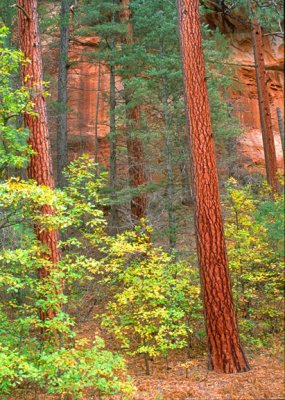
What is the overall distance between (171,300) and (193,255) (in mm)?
2130

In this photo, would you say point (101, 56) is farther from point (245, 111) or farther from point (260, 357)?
point (245, 111)

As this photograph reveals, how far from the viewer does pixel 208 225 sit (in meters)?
6.37

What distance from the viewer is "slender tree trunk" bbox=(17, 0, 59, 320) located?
592 centimetres

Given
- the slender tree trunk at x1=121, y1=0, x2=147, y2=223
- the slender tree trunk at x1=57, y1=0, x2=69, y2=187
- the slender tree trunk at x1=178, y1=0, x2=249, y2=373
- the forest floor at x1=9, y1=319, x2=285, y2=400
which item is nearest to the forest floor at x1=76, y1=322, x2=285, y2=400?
the forest floor at x1=9, y1=319, x2=285, y2=400

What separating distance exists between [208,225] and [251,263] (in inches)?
82.5

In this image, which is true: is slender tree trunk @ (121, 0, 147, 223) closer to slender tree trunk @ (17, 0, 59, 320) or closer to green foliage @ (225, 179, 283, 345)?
green foliage @ (225, 179, 283, 345)

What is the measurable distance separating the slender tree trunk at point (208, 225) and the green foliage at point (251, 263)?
1.31 meters

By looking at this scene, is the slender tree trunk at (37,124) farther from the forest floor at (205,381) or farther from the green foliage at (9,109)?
the forest floor at (205,381)

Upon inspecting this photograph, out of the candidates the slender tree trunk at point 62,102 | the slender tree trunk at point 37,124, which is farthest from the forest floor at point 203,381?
the slender tree trunk at point 62,102

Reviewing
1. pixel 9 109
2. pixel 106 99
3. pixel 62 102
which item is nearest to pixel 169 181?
pixel 9 109

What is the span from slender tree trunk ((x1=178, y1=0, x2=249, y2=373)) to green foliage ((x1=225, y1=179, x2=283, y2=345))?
1.31 metres

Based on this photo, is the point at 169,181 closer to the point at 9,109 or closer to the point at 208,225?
the point at 208,225

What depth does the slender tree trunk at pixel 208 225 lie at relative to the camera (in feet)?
20.7

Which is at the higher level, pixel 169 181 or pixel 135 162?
pixel 135 162
